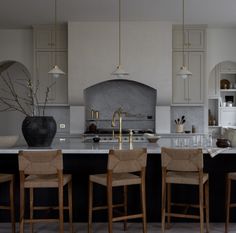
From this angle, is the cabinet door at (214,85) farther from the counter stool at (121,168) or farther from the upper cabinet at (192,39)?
the counter stool at (121,168)

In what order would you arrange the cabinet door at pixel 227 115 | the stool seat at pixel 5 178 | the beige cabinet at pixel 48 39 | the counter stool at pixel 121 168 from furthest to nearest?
the cabinet door at pixel 227 115
the beige cabinet at pixel 48 39
the stool seat at pixel 5 178
the counter stool at pixel 121 168

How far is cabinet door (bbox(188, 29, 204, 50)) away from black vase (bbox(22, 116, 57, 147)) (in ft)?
13.5

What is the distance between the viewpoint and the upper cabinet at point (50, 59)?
786cm

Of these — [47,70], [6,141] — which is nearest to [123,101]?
[47,70]

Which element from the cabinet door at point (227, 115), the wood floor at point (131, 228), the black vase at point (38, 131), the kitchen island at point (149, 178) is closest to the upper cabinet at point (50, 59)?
the black vase at point (38, 131)

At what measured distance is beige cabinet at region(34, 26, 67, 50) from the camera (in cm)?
785

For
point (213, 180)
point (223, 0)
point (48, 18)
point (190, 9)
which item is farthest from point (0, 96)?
point (213, 180)

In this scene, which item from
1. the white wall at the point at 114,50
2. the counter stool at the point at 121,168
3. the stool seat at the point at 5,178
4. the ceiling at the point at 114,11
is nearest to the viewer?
the counter stool at the point at 121,168

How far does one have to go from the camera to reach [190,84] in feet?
26.0

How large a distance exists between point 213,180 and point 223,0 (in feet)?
9.67

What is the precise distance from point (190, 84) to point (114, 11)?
2.15 meters

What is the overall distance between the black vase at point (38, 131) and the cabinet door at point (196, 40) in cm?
412

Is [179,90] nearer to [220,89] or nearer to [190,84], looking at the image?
[190,84]

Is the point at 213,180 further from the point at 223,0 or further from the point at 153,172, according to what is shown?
the point at 223,0
